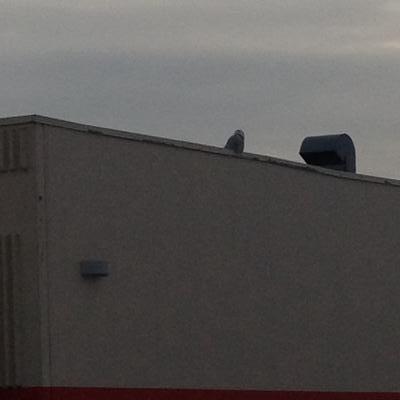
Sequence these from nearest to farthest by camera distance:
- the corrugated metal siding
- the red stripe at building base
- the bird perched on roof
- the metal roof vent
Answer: the red stripe at building base → the corrugated metal siding → the bird perched on roof → the metal roof vent

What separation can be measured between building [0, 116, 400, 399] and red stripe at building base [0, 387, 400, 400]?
2 centimetres

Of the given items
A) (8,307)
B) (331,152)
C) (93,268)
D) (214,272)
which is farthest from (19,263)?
(331,152)

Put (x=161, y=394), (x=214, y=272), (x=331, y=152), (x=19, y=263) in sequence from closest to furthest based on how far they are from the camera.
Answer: (x=19, y=263) < (x=161, y=394) < (x=214, y=272) < (x=331, y=152)

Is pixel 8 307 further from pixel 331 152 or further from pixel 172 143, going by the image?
pixel 331 152

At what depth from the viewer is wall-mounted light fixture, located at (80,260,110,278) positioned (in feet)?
30.9

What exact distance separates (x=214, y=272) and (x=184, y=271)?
407 millimetres

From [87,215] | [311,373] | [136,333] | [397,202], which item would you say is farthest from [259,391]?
[397,202]

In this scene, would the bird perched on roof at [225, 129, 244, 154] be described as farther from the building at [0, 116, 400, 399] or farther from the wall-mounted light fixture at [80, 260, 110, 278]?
the wall-mounted light fixture at [80, 260, 110, 278]

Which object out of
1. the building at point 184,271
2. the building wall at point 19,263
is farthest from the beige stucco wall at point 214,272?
the building wall at point 19,263

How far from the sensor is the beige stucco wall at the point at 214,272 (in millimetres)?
9414

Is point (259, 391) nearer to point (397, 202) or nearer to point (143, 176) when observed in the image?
point (143, 176)

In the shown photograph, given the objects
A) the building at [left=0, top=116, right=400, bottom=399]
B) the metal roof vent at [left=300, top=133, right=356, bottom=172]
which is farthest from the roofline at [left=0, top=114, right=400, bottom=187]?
the metal roof vent at [left=300, top=133, right=356, bottom=172]

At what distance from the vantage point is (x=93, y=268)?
945cm

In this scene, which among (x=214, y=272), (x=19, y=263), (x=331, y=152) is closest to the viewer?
(x=19, y=263)
